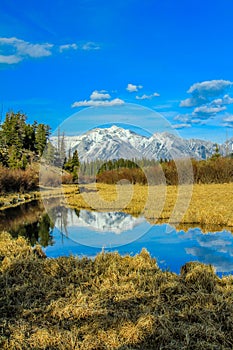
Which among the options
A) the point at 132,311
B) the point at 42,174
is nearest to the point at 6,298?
the point at 132,311

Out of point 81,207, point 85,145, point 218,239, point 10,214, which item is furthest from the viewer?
point 81,207

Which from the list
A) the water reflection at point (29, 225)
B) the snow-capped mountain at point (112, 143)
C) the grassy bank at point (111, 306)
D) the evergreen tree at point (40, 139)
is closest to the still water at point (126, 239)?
the water reflection at point (29, 225)

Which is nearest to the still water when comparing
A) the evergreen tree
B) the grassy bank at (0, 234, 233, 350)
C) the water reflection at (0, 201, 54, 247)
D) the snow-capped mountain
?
the water reflection at (0, 201, 54, 247)

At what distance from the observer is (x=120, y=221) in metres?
17.2

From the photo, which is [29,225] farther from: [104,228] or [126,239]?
[126,239]

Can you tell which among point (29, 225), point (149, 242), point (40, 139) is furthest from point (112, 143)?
point (40, 139)

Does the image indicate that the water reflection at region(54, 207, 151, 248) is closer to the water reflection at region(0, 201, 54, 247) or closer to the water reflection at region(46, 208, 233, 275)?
the water reflection at region(46, 208, 233, 275)

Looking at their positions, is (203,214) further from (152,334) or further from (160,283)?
(152,334)

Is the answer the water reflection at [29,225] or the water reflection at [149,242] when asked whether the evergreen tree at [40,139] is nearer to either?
the water reflection at [29,225]

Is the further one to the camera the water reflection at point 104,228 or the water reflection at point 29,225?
the water reflection at point 29,225

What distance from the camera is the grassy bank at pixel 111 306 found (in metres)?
4.54

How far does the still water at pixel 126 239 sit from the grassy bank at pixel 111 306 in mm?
2337

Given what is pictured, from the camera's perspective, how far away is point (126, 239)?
1326 centimetres

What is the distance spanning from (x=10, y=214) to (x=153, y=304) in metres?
17.5
